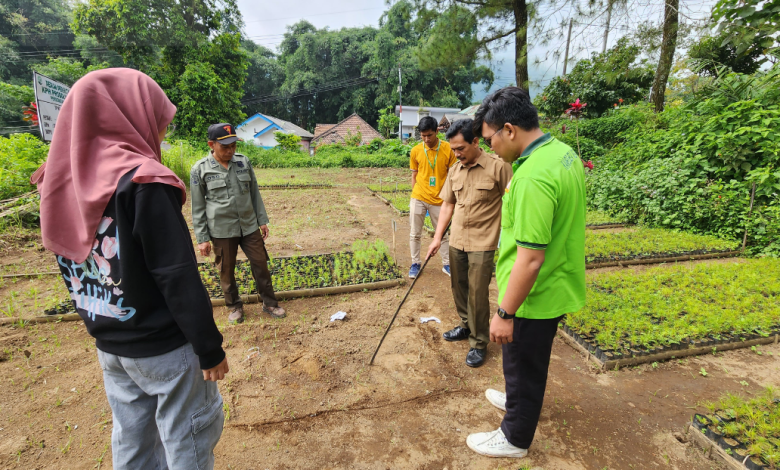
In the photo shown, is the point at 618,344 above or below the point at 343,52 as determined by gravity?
below

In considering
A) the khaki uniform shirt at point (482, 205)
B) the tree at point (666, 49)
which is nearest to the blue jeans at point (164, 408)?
the khaki uniform shirt at point (482, 205)

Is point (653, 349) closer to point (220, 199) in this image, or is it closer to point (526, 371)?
point (526, 371)

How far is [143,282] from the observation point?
51.6 inches

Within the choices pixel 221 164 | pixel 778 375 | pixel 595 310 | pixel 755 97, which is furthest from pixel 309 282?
pixel 755 97

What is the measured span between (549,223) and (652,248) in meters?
5.17

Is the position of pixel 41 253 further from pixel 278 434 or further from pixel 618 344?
pixel 618 344

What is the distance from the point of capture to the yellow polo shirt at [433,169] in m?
4.52

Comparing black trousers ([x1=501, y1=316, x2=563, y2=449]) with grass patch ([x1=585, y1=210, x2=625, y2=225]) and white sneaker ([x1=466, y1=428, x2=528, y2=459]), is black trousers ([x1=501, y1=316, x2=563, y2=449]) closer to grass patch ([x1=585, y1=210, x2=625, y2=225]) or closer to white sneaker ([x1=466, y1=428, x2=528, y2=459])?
white sneaker ([x1=466, y1=428, x2=528, y2=459])

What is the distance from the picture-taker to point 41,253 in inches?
231

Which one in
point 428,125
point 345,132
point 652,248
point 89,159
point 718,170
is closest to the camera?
point 89,159

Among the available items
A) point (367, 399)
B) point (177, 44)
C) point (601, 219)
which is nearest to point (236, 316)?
point (367, 399)

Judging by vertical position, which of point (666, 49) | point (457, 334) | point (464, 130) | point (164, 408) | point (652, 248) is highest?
point (666, 49)

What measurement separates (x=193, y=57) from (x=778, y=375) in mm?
26537

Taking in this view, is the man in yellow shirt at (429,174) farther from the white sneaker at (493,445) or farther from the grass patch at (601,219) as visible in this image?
the grass patch at (601,219)
